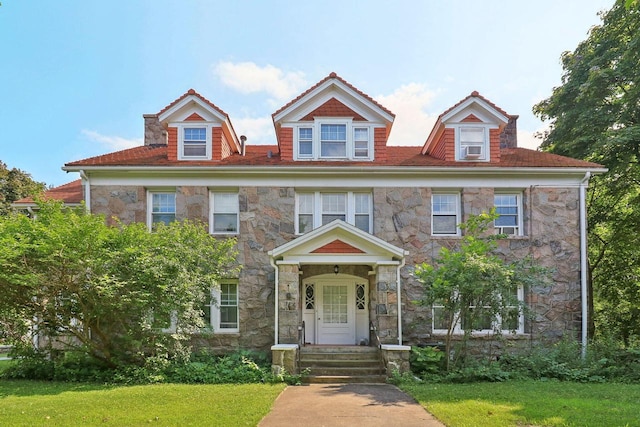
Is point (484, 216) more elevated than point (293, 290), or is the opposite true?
point (484, 216)

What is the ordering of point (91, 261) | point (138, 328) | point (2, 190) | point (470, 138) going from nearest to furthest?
point (91, 261) < point (138, 328) < point (470, 138) < point (2, 190)

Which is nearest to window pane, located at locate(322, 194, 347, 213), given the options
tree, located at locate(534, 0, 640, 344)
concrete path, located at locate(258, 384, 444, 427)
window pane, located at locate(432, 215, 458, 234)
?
window pane, located at locate(432, 215, 458, 234)

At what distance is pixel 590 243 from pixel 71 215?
2015 cm

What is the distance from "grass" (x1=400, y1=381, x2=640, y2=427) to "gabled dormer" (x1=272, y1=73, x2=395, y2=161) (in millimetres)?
7320

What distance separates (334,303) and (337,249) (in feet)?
7.82

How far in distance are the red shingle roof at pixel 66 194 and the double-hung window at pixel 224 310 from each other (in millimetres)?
5351

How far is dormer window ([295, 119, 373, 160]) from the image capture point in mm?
14508

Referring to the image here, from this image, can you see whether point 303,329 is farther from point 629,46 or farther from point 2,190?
point 2,190

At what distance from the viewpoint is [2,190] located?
30.7 m

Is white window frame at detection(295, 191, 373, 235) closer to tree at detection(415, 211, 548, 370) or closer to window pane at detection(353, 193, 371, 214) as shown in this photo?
window pane at detection(353, 193, 371, 214)

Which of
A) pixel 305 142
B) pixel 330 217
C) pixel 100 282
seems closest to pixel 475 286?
pixel 330 217

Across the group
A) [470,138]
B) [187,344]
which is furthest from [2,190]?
[470,138]

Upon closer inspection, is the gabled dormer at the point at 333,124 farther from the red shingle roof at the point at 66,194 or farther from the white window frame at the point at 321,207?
the red shingle roof at the point at 66,194

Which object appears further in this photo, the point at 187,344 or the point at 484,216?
the point at 187,344
